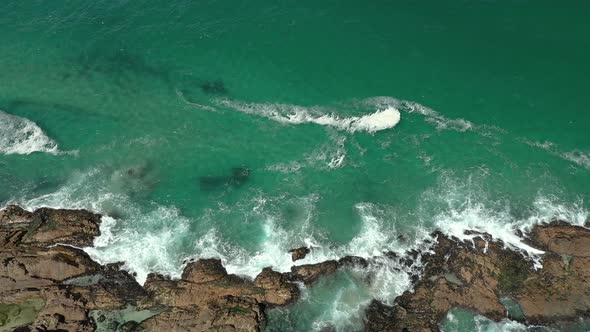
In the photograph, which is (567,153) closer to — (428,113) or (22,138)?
(428,113)

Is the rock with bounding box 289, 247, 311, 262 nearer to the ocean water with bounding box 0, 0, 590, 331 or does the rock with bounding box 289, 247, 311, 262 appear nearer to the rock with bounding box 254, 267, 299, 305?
the ocean water with bounding box 0, 0, 590, 331

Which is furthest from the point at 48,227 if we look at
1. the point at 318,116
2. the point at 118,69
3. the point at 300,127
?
the point at 318,116

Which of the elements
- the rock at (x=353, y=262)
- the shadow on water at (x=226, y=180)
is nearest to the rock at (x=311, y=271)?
the rock at (x=353, y=262)

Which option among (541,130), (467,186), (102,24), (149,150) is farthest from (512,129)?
(102,24)

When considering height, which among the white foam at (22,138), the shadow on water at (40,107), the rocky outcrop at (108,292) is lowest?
the rocky outcrop at (108,292)

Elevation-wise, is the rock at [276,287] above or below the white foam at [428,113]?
below

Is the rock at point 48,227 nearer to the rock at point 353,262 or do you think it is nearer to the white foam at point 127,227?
the white foam at point 127,227

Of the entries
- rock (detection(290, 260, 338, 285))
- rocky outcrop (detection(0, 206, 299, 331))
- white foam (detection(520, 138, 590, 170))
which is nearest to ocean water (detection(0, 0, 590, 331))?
white foam (detection(520, 138, 590, 170))
